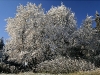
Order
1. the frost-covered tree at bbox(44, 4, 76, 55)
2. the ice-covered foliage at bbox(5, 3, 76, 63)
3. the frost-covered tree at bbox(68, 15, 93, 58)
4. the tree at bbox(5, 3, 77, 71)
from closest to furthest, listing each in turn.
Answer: the tree at bbox(5, 3, 77, 71) → the ice-covered foliage at bbox(5, 3, 76, 63) → the frost-covered tree at bbox(44, 4, 76, 55) → the frost-covered tree at bbox(68, 15, 93, 58)

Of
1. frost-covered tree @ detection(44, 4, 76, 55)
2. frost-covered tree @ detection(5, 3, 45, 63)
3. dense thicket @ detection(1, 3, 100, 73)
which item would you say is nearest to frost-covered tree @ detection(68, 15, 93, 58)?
dense thicket @ detection(1, 3, 100, 73)

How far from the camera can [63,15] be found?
148 ft

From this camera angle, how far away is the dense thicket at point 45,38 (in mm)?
39219

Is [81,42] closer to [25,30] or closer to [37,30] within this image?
[37,30]

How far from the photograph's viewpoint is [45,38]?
4022 centimetres

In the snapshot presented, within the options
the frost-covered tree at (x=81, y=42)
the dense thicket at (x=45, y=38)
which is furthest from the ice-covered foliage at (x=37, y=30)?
the frost-covered tree at (x=81, y=42)

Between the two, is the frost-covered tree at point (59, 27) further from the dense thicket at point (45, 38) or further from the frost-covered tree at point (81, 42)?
the frost-covered tree at point (81, 42)

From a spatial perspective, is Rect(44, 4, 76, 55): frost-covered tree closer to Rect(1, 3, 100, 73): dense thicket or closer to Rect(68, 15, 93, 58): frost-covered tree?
Rect(1, 3, 100, 73): dense thicket

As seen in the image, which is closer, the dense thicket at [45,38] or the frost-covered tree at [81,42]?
the dense thicket at [45,38]

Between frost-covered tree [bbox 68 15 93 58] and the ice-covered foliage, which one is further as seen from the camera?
frost-covered tree [bbox 68 15 93 58]

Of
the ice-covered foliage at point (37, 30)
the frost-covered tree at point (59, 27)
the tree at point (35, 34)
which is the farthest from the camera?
the frost-covered tree at point (59, 27)

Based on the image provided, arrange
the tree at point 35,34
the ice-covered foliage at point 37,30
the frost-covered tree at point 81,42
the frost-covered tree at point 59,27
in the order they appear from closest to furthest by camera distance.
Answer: the tree at point 35,34
the ice-covered foliage at point 37,30
the frost-covered tree at point 59,27
the frost-covered tree at point 81,42

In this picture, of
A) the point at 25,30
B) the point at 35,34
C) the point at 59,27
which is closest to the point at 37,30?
the point at 35,34

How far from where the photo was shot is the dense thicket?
39.2 meters
